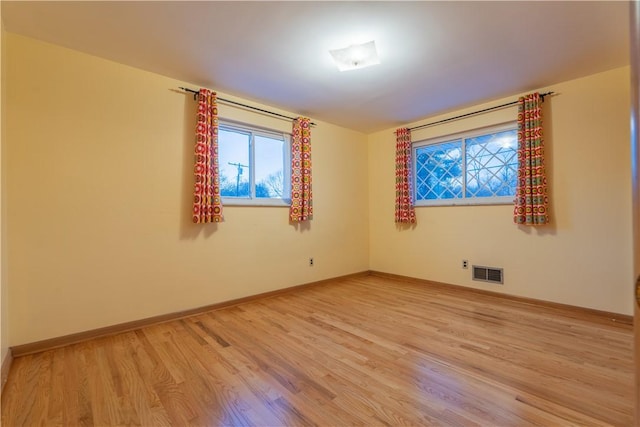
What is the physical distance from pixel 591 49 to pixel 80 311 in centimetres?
455

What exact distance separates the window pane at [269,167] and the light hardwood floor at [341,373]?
1.50 metres

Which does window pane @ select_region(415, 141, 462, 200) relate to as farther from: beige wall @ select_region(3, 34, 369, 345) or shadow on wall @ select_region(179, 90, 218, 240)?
shadow on wall @ select_region(179, 90, 218, 240)

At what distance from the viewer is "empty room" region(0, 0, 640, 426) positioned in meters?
1.63

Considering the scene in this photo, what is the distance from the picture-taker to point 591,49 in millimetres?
2291

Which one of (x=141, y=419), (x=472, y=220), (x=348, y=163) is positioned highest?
(x=348, y=163)

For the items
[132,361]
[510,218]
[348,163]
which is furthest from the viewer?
[348,163]

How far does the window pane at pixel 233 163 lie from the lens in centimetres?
313

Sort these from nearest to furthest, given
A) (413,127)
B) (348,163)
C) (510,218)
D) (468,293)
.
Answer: (510,218), (468,293), (413,127), (348,163)

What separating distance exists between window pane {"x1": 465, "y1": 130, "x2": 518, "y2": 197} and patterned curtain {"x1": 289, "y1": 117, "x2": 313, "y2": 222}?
6.65 feet

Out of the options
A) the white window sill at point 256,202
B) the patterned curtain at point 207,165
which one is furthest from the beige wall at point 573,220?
the patterned curtain at point 207,165

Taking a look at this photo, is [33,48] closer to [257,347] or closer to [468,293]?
[257,347]

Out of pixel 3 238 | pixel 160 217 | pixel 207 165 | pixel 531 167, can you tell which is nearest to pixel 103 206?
pixel 160 217

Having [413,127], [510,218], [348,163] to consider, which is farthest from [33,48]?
[510,218]

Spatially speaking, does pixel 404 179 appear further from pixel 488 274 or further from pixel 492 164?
pixel 488 274
